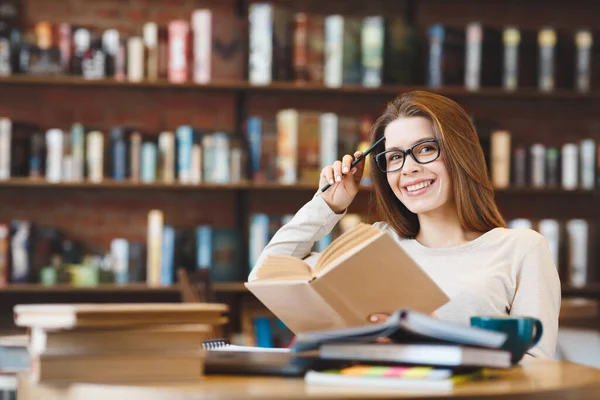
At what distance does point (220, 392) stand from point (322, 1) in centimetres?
312

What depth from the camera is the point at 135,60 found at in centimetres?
349

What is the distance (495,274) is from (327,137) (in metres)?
1.85

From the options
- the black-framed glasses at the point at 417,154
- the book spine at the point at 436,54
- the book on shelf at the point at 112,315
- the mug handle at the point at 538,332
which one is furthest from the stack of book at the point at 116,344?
the book spine at the point at 436,54

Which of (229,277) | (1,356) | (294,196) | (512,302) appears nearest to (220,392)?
(1,356)

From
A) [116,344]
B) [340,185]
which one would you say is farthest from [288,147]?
[116,344]

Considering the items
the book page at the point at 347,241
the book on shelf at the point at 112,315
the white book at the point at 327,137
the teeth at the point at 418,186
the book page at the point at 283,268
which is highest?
the white book at the point at 327,137

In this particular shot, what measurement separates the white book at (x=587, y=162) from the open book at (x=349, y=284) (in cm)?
260

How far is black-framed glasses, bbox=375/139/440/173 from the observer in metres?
1.83

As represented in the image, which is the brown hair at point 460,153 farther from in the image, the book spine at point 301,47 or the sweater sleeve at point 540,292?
the book spine at point 301,47

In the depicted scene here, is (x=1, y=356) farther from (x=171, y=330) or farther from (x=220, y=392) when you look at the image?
(x=220, y=392)

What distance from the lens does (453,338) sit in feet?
3.37

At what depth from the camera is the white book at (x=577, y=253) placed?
362 centimetres

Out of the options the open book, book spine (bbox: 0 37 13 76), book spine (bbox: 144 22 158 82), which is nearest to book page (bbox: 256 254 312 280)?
the open book

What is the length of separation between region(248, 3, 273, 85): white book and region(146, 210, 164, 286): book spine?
0.69m
